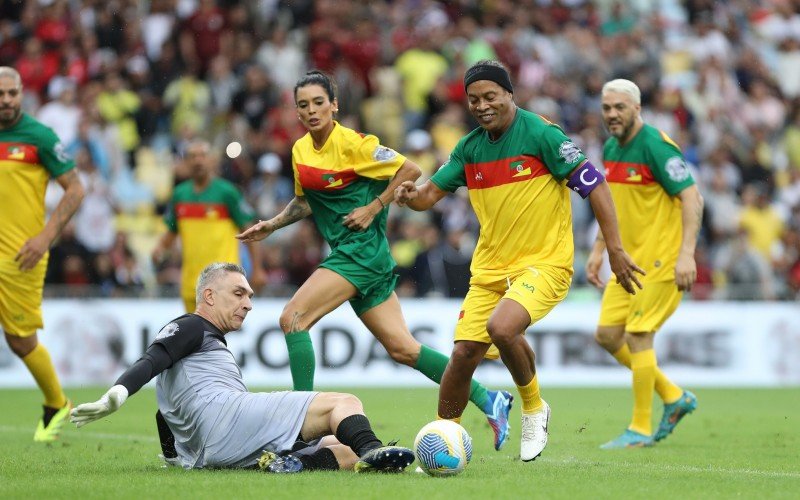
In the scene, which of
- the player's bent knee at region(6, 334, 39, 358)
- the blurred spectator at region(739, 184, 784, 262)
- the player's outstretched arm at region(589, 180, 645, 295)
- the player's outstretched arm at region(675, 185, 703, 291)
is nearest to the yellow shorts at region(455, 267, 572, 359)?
the player's outstretched arm at region(589, 180, 645, 295)

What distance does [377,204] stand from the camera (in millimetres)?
10070

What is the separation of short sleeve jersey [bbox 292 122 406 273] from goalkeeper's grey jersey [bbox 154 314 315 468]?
7.55 feet

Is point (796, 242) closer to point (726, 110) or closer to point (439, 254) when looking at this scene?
point (726, 110)

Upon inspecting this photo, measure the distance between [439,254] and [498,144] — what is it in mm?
10396

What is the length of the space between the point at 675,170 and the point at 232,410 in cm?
480

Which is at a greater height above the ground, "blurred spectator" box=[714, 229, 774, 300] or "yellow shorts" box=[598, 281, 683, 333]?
"yellow shorts" box=[598, 281, 683, 333]

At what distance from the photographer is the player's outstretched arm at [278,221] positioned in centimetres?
1018

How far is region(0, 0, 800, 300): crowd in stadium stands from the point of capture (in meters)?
19.6

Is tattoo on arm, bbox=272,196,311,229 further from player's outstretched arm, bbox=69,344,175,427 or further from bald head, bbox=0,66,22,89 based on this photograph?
player's outstretched arm, bbox=69,344,175,427

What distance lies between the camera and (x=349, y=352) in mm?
18844

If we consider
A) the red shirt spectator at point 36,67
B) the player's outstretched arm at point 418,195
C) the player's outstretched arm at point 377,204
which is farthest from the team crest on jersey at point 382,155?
the red shirt spectator at point 36,67

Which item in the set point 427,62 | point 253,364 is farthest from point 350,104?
point 253,364

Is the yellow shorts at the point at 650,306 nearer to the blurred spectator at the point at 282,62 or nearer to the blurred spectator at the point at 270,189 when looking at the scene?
the blurred spectator at the point at 270,189

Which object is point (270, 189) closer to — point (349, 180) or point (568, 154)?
point (349, 180)
